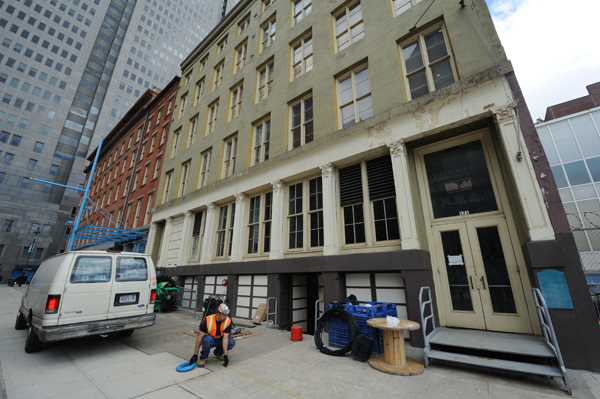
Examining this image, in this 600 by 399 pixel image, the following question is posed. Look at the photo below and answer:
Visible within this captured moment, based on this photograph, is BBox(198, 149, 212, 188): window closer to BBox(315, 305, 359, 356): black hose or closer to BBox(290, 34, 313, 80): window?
BBox(290, 34, 313, 80): window

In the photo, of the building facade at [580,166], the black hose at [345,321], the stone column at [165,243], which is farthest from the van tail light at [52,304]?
the building facade at [580,166]

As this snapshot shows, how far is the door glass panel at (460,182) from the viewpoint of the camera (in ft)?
22.1

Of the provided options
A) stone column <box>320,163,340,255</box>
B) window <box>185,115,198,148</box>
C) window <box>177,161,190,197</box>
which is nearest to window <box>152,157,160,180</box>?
window <box>177,161,190,197</box>

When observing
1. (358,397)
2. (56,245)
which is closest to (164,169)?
(358,397)

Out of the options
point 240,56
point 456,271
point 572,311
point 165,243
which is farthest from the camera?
point 240,56

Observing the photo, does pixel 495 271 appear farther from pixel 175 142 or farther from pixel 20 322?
pixel 175 142

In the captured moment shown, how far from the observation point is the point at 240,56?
Result: 55.4 ft

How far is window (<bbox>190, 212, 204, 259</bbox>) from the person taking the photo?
566 inches

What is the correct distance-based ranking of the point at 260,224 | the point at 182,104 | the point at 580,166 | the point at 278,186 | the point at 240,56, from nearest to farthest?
the point at 278,186
the point at 260,224
the point at 240,56
the point at 182,104
the point at 580,166

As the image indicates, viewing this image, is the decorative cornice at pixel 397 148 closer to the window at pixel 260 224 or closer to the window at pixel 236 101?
Answer: the window at pixel 260 224

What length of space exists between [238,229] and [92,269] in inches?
250

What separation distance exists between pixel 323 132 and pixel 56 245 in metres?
55.0

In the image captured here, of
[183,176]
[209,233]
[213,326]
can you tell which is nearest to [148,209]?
[183,176]

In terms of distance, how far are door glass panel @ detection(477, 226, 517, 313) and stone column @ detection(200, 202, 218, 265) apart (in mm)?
11773
